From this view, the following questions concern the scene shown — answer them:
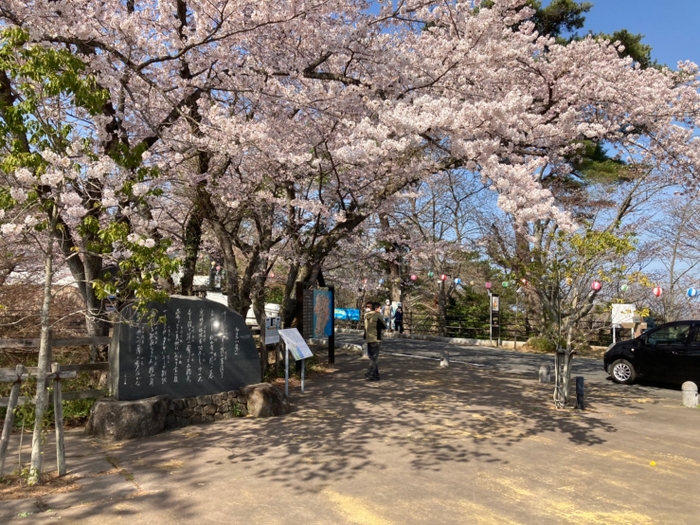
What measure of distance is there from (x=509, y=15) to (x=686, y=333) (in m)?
7.97

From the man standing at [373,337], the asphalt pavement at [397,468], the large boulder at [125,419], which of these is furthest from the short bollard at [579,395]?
the large boulder at [125,419]

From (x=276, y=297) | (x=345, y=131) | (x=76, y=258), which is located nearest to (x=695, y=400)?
(x=345, y=131)

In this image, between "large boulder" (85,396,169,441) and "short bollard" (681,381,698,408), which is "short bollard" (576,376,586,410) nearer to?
"short bollard" (681,381,698,408)

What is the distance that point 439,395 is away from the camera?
32.0ft

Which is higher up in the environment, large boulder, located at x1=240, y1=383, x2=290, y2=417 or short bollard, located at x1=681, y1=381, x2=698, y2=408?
large boulder, located at x1=240, y1=383, x2=290, y2=417

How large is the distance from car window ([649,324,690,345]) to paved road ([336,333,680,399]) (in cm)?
108

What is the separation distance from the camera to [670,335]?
11859 mm

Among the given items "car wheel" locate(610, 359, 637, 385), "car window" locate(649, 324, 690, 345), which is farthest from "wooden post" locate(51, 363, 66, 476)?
"car window" locate(649, 324, 690, 345)

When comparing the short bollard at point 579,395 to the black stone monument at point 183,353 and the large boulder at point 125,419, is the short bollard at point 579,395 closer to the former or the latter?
the black stone monument at point 183,353

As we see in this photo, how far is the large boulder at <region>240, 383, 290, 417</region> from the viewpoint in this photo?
25.4 ft

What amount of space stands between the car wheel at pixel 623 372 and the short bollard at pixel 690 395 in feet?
8.54

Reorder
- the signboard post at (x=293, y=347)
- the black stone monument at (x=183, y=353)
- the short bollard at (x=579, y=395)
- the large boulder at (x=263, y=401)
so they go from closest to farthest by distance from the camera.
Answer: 1. the black stone monument at (x=183, y=353)
2. the large boulder at (x=263, y=401)
3. the short bollard at (x=579, y=395)
4. the signboard post at (x=293, y=347)

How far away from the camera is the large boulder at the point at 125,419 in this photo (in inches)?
256

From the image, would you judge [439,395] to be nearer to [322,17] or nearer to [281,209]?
[281,209]
